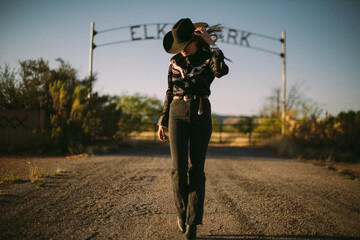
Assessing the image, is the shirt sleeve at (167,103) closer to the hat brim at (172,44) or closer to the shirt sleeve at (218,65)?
the hat brim at (172,44)

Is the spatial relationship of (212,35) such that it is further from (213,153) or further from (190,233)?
(213,153)

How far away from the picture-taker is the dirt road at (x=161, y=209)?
2088mm

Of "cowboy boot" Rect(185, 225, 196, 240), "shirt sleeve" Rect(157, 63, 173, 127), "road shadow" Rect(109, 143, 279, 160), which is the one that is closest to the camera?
"cowboy boot" Rect(185, 225, 196, 240)

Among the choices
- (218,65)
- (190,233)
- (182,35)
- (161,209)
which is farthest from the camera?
(161,209)

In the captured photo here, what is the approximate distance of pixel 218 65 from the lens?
2.08 meters

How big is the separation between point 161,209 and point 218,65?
72.6 inches

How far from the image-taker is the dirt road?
2088 millimetres

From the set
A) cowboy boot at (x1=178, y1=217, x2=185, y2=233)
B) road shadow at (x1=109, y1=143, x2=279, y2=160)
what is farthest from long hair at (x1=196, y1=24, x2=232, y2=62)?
road shadow at (x1=109, y1=143, x2=279, y2=160)

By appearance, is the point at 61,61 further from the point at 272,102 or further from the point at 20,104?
the point at 272,102

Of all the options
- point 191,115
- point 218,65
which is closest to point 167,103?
point 191,115

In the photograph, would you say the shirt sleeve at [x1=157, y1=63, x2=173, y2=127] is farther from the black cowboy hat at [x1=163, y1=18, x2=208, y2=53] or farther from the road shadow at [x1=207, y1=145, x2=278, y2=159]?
the road shadow at [x1=207, y1=145, x2=278, y2=159]

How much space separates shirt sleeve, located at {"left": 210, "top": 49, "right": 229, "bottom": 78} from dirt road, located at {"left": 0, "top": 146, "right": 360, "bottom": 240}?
1.56m

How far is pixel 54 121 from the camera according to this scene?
290 inches

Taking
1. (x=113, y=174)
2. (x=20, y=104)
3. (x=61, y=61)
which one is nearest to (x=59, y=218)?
(x=113, y=174)
